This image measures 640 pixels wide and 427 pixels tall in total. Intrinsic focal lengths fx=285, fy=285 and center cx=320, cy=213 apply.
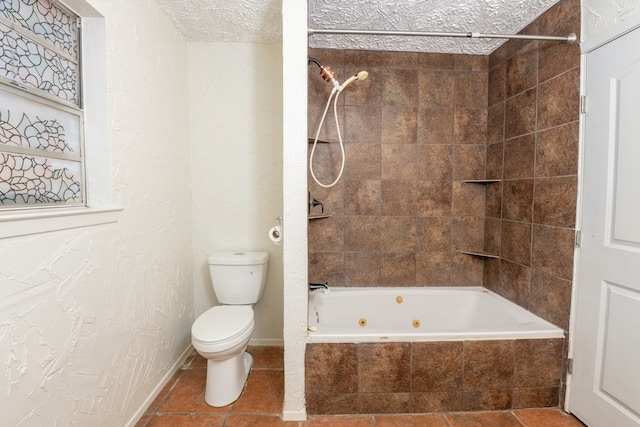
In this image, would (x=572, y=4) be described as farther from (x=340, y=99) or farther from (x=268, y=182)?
(x=268, y=182)

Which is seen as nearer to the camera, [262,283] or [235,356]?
[235,356]

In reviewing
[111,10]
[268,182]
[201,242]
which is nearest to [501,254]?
[268,182]

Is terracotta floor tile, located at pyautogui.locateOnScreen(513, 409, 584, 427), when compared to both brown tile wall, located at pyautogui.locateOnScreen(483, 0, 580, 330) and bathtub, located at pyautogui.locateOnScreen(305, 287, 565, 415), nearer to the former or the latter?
bathtub, located at pyautogui.locateOnScreen(305, 287, 565, 415)

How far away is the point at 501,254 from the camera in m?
1.98

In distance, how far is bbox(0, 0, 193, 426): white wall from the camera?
34.0 inches

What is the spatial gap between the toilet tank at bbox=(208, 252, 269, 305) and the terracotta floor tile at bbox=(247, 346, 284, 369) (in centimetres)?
40

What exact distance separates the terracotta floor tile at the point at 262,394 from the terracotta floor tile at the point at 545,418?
1.24 metres

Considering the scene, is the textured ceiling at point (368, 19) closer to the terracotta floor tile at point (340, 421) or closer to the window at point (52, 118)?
the window at point (52, 118)

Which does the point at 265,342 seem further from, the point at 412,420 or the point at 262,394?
the point at 412,420

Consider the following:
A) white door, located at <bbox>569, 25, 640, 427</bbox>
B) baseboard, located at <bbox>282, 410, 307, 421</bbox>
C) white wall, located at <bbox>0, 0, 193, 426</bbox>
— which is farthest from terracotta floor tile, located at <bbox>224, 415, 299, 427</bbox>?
white door, located at <bbox>569, 25, 640, 427</bbox>

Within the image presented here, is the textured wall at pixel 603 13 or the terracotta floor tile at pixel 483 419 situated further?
the terracotta floor tile at pixel 483 419

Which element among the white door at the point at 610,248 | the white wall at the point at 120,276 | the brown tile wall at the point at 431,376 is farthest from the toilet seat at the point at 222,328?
the white door at the point at 610,248

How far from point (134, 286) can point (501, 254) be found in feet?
7.38

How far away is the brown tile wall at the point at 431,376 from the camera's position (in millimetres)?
1436
